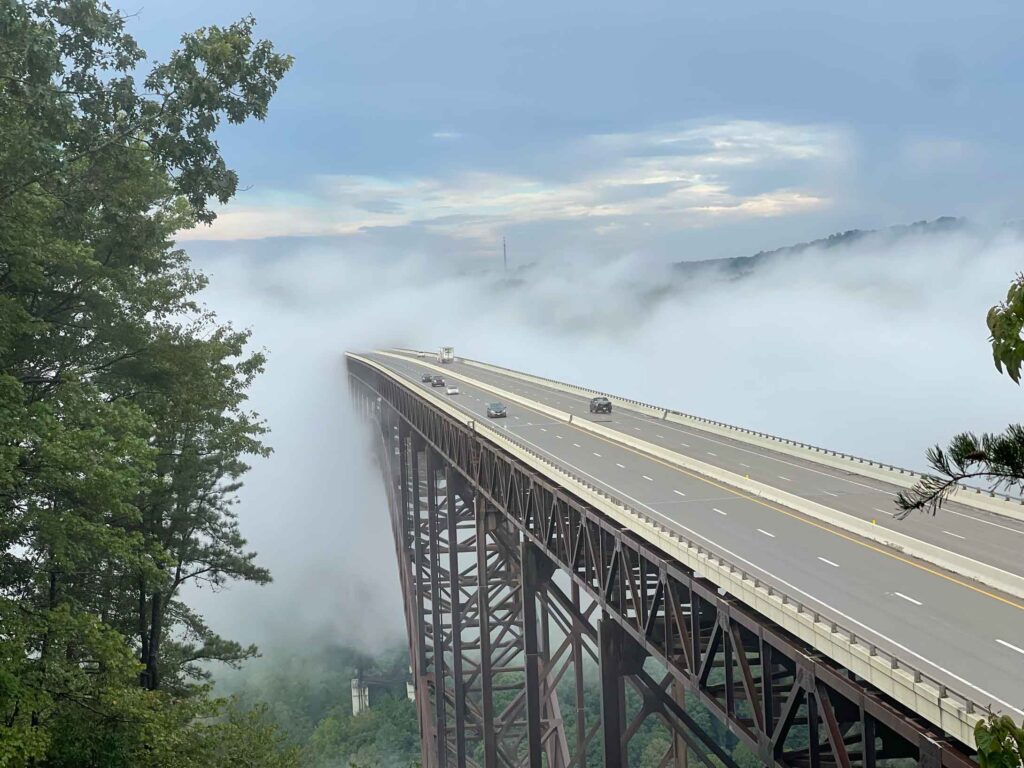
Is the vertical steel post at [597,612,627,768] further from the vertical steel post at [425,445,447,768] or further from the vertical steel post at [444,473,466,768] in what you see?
the vertical steel post at [425,445,447,768]

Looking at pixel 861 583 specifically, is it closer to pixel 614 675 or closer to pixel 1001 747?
pixel 614 675

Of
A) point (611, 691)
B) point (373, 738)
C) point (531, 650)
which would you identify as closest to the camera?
point (611, 691)

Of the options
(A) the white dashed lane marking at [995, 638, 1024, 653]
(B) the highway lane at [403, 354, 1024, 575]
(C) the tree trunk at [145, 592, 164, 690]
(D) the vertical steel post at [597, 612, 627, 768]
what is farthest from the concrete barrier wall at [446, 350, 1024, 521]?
(C) the tree trunk at [145, 592, 164, 690]

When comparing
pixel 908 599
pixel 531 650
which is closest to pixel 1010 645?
pixel 908 599

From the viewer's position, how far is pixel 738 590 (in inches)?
671

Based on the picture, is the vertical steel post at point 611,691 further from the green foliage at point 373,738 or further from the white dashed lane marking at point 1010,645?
the green foliage at point 373,738

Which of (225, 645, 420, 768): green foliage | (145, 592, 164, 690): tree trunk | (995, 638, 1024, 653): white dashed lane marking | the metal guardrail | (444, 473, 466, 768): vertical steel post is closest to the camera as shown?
the metal guardrail

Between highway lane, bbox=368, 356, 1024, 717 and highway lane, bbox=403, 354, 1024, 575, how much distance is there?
1.99m

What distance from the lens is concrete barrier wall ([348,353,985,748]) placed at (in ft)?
37.4

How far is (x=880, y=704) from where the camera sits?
489 inches

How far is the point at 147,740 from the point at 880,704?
428 inches

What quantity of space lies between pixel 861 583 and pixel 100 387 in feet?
54.1

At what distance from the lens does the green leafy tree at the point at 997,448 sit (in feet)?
17.9

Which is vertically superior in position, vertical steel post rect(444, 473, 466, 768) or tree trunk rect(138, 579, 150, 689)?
tree trunk rect(138, 579, 150, 689)
